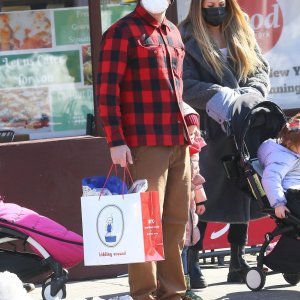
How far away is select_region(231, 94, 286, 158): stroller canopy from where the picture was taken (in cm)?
587

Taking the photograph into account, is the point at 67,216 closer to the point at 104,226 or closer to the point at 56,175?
the point at 56,175

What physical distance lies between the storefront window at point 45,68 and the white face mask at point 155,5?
203cm

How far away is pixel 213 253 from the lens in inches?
287

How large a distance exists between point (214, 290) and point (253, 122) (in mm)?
1162

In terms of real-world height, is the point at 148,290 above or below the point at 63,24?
below

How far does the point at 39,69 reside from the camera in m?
6.99

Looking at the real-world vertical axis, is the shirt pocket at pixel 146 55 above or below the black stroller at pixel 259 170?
above

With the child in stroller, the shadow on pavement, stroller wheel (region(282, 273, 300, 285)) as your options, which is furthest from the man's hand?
stroller wheel (region(282, 273, 300, 285))

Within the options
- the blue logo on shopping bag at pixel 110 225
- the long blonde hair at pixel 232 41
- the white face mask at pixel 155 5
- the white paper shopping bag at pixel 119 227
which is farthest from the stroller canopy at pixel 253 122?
the blue logo on shopping bag at pixel 110 225

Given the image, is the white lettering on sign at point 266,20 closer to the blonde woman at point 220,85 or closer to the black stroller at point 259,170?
the blonde woman at point 220,85

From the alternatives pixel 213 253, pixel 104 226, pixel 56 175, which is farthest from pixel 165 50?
pixel 213 253

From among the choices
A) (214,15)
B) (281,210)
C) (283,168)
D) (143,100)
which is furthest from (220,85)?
(143,100)

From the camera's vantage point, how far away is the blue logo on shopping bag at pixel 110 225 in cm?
480

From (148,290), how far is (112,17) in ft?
8.73
